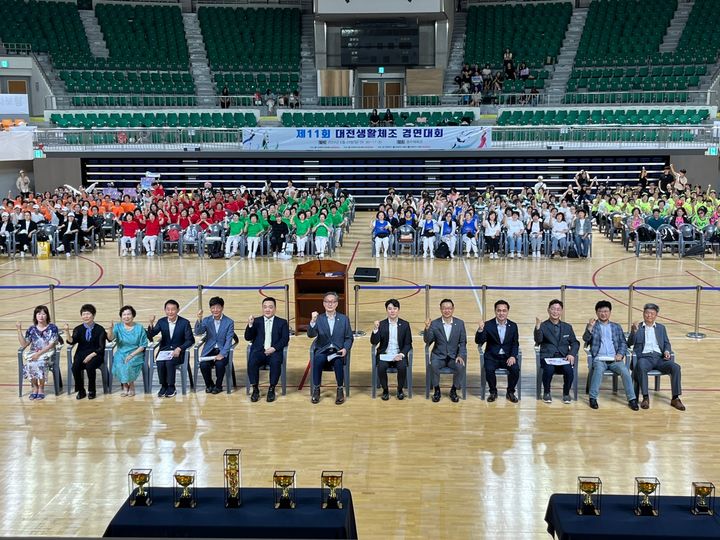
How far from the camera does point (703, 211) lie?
2267cm

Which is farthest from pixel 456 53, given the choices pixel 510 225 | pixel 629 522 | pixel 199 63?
pixel 629 522

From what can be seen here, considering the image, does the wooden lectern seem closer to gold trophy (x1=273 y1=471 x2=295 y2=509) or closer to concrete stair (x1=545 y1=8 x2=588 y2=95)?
gold trophy (x1=273 y1=471 x2=295 y2=509)

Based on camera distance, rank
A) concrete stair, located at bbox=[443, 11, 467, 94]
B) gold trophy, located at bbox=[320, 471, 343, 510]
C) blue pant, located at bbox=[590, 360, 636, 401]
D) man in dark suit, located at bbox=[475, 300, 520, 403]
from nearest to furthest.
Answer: gold trophy, located at bbox=[320, 471, 343, 510]
blue pant, located at bbox=[590, 360, 636, 401]
man in dark suit, located at bbox=[475, 300, 520, 403]
concrete stair, located at bbox=[443, 11, 467, 94]

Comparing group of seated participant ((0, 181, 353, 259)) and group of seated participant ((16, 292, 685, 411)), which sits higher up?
group of seated participant ((0, 181, 353, 259))

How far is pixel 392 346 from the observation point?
1162 centimetres

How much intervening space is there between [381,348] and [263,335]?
5.40 ft

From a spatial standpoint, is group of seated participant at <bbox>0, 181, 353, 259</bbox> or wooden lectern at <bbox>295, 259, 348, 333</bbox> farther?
group of seated participant at <bbox>0, 181, 353, 259</bbox>

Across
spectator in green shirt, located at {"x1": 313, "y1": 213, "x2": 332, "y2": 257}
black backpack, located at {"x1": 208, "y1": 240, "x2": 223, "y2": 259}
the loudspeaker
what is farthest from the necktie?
black backpack, located at {"x1": 208, "y1": 240, "x2": 223, "y2": 259}

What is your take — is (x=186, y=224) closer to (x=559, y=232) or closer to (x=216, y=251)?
(x=216, y=251)

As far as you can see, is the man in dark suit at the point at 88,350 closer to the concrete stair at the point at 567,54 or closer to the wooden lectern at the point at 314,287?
the wooden lectern at the point at 314,287

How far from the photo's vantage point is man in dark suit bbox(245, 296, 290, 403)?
11633 millimetres

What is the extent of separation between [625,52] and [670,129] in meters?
9.53

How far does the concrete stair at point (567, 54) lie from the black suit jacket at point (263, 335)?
101 feet

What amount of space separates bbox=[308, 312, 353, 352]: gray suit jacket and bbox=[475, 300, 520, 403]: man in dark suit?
1771 mm
